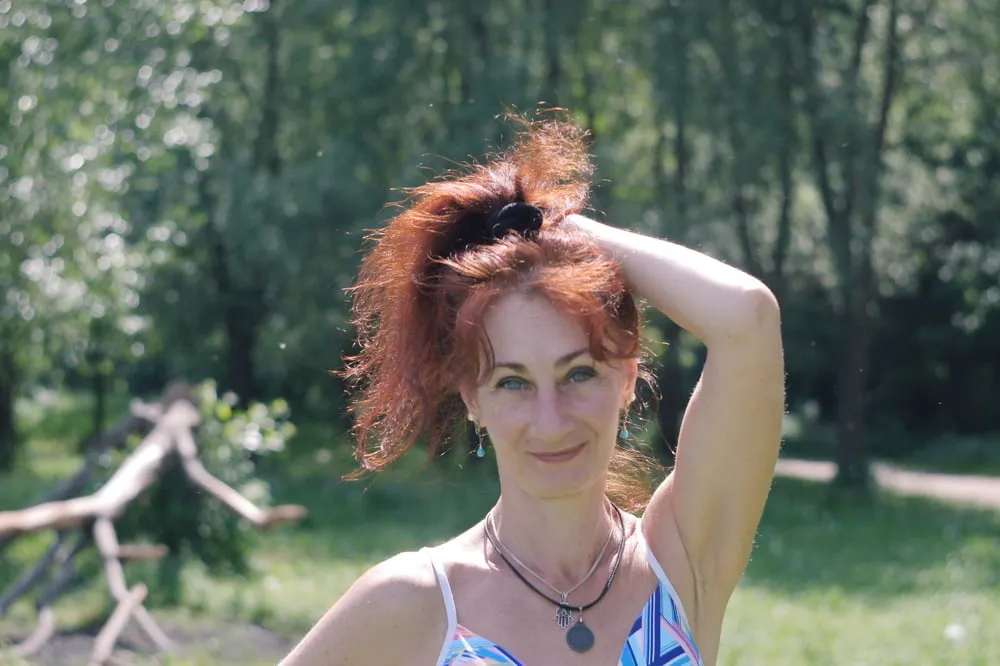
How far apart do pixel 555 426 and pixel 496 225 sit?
1.13 feet

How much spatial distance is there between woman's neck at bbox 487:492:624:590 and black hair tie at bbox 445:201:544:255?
1.34 feet

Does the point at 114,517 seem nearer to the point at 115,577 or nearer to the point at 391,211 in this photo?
the point at 115,577

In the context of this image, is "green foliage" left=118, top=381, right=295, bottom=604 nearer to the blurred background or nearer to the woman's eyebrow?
the blurred background

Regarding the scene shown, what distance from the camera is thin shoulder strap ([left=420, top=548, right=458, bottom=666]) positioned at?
74.8 inches

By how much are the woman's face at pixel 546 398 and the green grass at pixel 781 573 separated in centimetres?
30

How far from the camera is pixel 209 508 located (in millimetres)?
8398

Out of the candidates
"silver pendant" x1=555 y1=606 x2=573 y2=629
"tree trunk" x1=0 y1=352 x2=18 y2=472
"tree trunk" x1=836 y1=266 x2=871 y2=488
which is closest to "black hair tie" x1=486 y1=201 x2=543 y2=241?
"silver pendant" x1=555 y1=606 x2=573 y2=629

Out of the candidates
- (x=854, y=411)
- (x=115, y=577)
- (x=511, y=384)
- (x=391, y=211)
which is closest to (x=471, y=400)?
(x=511, y=384)

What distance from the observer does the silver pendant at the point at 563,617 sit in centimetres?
198

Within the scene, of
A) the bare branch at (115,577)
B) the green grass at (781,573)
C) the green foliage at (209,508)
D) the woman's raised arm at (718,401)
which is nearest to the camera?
the woman's raised arm at (718,401)

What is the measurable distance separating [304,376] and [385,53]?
6.19 meters

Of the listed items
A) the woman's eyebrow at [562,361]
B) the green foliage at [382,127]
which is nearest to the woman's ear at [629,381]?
the woman's eyebrow at [562,361]

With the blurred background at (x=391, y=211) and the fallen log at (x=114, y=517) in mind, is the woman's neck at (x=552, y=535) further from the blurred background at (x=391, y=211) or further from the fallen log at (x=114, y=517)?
the blurred background at (x=391, y=211)

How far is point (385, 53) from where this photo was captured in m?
13.9
